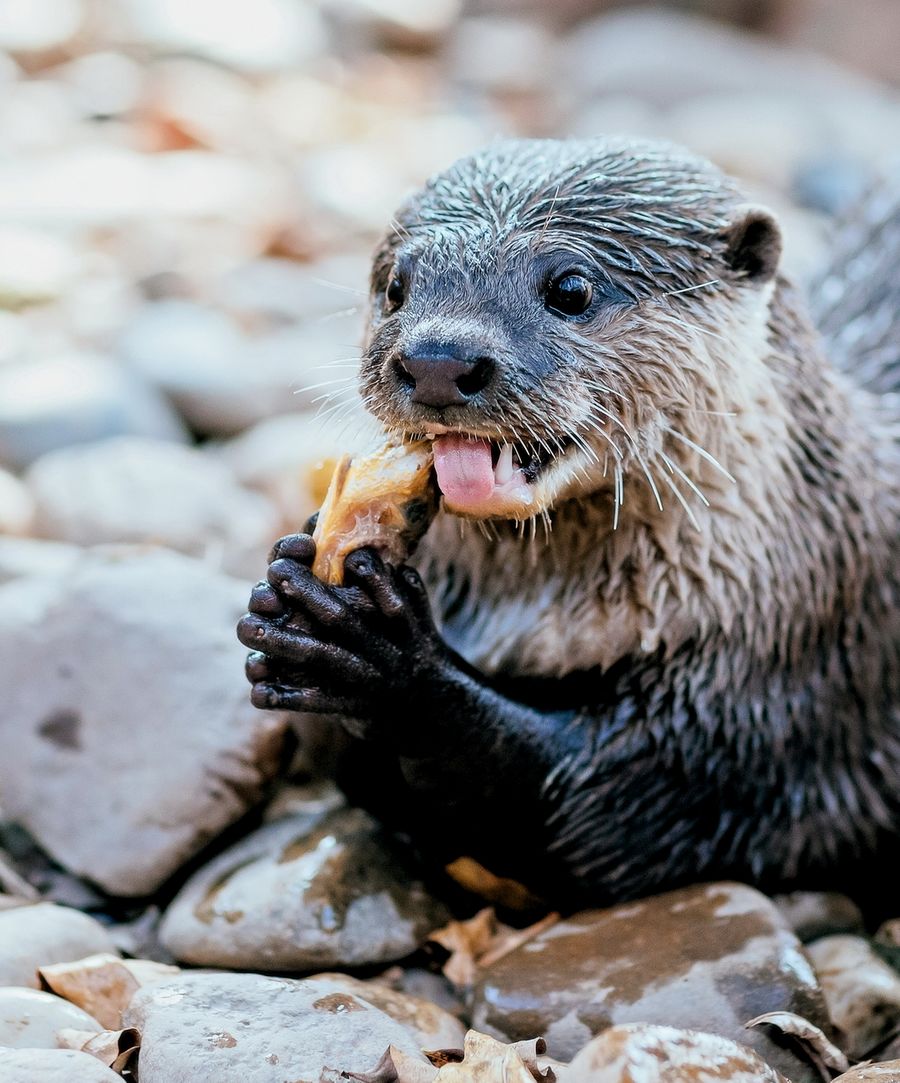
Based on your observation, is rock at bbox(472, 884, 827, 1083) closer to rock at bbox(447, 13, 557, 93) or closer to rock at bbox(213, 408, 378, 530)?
rock at bbox(213, 408, 378, 530)

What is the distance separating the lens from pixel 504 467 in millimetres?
1958

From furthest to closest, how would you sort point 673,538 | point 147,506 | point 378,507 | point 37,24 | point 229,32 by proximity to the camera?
1. point 229,32
2. point 37,24
3. point 147,506
4. point 673,538
5. point 378,507

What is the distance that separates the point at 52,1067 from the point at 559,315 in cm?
119

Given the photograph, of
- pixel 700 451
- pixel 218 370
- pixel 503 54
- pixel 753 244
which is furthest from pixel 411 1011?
pixel 503 54

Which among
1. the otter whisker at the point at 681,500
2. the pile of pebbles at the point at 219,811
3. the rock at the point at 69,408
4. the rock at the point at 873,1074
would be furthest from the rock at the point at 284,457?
the rock at the point at 873,1074

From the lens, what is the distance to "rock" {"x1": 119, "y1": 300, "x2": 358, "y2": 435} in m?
4.55

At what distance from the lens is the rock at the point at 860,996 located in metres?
2.19

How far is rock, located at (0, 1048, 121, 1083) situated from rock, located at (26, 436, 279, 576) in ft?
5.52

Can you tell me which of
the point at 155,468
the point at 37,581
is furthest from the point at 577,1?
the point at 37,581

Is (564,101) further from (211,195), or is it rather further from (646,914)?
(646,914)

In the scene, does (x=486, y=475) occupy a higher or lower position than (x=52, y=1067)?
higher

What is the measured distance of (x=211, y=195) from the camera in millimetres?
7246

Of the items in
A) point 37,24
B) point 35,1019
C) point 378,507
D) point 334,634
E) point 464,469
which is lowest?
point 37,24

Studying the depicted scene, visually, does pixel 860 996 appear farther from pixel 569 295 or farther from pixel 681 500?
pixel 569 295
